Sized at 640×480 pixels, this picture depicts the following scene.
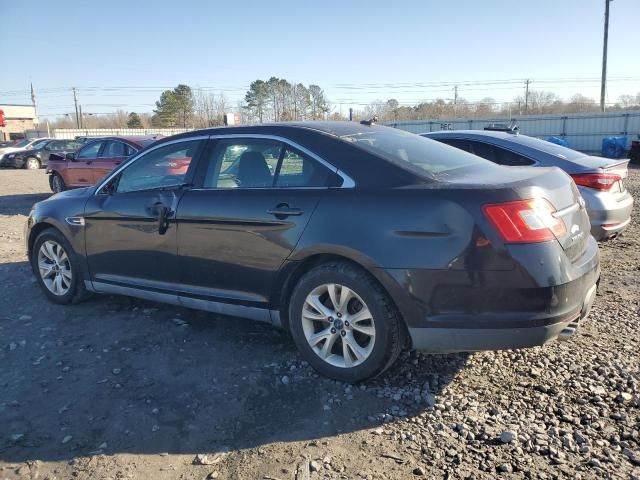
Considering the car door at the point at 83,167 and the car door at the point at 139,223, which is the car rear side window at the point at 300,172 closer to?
the car door at the point at 139,223

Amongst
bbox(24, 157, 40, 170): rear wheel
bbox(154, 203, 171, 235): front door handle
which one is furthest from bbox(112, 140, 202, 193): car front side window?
bbox(24, 157, 40, 170): rear wheel

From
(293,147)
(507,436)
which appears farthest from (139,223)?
(507,436)

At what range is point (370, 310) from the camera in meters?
3.23

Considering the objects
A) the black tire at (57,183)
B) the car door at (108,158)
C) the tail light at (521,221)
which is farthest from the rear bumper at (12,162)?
the tail light at (521,221)

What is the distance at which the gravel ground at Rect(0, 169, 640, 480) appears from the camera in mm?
2676

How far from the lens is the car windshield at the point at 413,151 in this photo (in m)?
3.44

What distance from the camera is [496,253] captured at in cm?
288

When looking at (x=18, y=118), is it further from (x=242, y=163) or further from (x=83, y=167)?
(x=242, y=163)

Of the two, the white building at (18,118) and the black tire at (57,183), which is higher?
the white building at (18,118)

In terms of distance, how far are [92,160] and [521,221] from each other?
11.6 m

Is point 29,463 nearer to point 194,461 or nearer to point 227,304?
point 194,461

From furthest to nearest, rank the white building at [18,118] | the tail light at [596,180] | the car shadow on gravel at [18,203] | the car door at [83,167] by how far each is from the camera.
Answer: the white building at [18,118] < the car door at [83,167] < the car shadow on gravel at [18,203] < the tail light at [596,180]

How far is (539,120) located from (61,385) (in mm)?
31274

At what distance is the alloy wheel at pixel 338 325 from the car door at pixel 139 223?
52.5 inches
